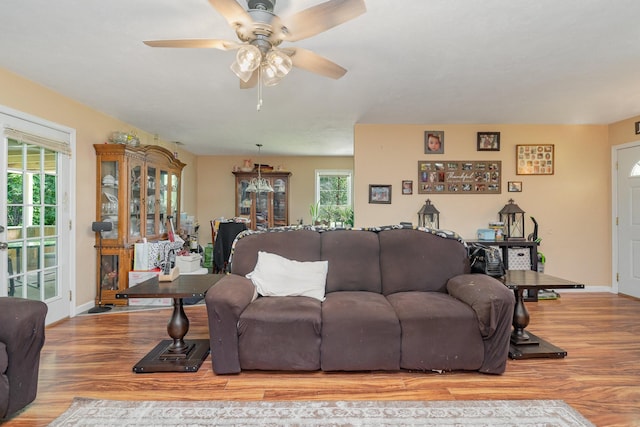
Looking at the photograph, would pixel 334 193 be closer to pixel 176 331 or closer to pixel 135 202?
pixel 135 202

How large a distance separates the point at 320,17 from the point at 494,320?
2097mm

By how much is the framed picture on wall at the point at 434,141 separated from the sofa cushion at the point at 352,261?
7.53 ft

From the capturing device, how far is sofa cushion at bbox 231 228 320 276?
114 inches

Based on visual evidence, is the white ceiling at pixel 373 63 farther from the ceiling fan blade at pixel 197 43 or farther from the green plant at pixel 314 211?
the green plant at pixel 314 211

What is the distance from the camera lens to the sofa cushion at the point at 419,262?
9.37 ft

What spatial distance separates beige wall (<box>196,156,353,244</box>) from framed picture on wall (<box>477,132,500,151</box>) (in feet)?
10.1

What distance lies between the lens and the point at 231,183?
7348 mm

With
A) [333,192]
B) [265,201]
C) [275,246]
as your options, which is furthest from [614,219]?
[265,201]

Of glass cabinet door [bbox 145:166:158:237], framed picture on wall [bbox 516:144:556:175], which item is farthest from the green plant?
framed picture on wall [bbox 516:144:556:175]

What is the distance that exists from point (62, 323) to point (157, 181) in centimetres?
215

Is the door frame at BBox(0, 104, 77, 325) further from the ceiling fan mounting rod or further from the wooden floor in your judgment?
the ceiling fan mounting rod

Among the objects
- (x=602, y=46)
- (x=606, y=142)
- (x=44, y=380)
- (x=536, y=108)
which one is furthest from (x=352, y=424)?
(x=606, y=142)

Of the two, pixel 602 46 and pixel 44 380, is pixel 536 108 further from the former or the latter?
pixel 44 380

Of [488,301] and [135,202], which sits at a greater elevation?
[135,202]
